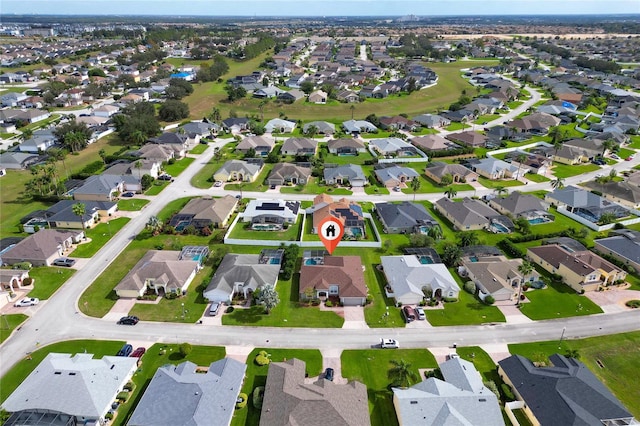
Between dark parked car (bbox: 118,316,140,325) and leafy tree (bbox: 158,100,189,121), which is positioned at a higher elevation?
leafy tree (bbox: 158,100,189,121)

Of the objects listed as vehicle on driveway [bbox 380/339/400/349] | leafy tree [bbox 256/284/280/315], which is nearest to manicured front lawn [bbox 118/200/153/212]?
leafy tree [bbox 256/284/280/315]

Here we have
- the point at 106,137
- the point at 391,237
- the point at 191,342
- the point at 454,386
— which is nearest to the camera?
the point at 454,386

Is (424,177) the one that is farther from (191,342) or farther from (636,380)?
(191,342)

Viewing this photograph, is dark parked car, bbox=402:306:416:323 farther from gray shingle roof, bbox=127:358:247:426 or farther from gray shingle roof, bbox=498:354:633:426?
gray shingle roof, bbox=127:358:247:426

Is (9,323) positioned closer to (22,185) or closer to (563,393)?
(22,185)

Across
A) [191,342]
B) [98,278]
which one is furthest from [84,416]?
[98,278]

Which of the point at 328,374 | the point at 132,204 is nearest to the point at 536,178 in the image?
the point at 328,374
